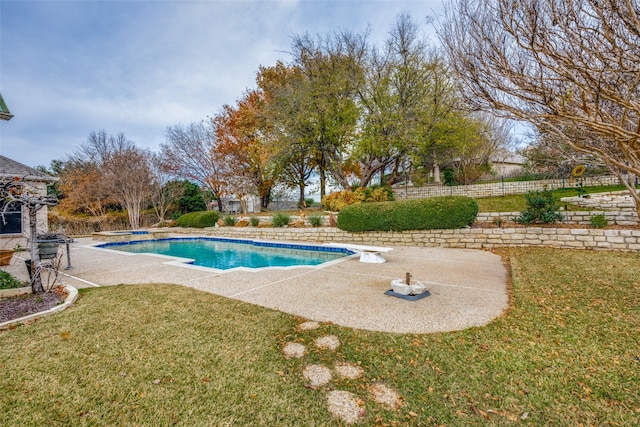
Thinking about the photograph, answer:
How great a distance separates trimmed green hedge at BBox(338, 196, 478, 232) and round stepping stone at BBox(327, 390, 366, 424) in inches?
321

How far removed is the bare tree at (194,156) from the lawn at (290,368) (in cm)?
1731

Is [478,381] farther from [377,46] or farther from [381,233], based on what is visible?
[377,46]

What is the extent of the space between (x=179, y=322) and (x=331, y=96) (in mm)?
13474

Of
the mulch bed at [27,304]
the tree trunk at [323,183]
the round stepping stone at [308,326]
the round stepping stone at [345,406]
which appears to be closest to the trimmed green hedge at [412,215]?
the round stepping stone at [308,326]

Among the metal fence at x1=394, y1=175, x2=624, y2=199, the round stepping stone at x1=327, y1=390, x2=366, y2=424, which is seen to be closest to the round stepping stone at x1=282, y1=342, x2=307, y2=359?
the round stepping stone at x1=327, y1=390, x2=366, y2=424

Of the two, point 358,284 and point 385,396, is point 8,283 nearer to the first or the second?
point 358,284

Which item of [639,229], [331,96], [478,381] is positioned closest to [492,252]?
[639,229]

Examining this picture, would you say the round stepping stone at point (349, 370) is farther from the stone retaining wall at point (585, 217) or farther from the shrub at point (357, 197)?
the shrub at point (357, 197)

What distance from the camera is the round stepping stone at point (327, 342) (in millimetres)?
2768

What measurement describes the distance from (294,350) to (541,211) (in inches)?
352

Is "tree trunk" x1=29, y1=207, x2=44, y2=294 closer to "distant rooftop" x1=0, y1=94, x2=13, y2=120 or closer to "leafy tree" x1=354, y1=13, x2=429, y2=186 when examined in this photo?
"distant rooftop" x1=0, y1=94, x2=13, y2=120

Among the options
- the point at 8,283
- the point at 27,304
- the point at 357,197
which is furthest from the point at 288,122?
the point at 27,304

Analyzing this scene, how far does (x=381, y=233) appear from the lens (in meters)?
10.5

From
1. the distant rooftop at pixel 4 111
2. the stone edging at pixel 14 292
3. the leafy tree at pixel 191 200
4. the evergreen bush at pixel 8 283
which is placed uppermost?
the distant rooftop at pixel 4 111
